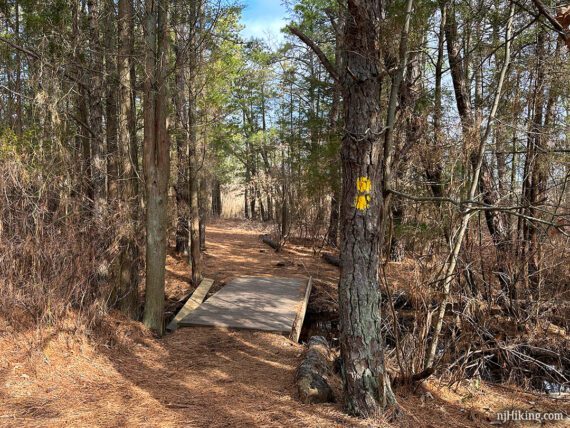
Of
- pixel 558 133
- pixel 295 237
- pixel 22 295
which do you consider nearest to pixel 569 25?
pixel 22 295

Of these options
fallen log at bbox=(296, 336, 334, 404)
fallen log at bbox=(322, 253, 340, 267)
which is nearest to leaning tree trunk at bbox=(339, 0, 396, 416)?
fallen log at bbox=(296, 336, 334, 404)

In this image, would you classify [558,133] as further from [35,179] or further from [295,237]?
[295,237]

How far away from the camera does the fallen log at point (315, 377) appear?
12.6ft

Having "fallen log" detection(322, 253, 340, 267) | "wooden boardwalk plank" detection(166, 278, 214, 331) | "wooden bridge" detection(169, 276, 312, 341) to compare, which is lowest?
"wooden boardwalk plank" detection(166, 278, 214, 331)

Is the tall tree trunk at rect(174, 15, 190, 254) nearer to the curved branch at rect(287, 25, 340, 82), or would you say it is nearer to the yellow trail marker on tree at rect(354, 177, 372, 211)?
the curved branch at rect(287, 25, 340, 82)

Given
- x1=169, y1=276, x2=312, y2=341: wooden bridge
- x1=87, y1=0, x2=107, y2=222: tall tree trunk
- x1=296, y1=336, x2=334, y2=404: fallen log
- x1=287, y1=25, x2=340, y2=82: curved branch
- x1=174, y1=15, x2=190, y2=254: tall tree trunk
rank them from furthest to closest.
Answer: x1=174, y1=15, x2=190, y2=254: tall tree trunk < x1=169, y1=276, x2=312, y2=341: wooden bridge < x1=87, y1=0, x2=107, y2=222: tall tree trunk < x1=296, y1=336, x2=334, y2=404: fallen log < x1=287, y1=25, x2=340, y2=82: curved branch

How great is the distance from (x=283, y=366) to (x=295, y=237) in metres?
11.3

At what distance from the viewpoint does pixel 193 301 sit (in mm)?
8297

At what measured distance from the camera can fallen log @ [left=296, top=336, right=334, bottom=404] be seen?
3.86 meters

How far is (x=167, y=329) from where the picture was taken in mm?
6637

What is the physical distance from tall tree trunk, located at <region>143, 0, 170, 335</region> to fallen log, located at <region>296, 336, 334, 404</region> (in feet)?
8.08

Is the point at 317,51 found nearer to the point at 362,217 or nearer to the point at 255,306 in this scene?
the point at 362,217

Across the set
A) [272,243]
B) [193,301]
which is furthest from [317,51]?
[272,243]

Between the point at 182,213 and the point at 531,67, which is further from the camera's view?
the point at 182,213
